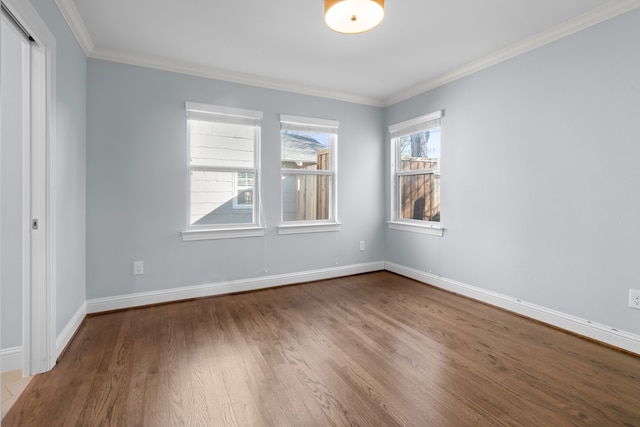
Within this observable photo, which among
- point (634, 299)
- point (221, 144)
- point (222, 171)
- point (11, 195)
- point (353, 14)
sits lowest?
point (634, 299)

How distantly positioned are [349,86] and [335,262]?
239 centimetres

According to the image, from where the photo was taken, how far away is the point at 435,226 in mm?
3953

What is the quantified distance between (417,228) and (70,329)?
12.5ft

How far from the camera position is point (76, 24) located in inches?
99.5

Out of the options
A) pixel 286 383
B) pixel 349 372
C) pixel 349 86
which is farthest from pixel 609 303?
pixel 349 86

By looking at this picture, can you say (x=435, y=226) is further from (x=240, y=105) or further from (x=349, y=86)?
(x=240, y=105)

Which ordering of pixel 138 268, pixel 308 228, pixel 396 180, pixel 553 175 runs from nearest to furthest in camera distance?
pixel 553 175 < pixel 138 268 < pixel 308 228 < pixel 396 180

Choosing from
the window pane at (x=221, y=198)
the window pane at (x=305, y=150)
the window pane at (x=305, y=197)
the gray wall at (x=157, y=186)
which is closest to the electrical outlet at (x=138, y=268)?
the gray wall at (x=157, y=186)

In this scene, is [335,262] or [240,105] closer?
[240,105]

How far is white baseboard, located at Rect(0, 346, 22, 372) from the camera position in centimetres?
204

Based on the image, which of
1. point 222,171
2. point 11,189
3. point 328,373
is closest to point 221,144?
point 222,171

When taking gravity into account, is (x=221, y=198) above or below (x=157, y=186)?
below

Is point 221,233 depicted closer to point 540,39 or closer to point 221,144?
point 221,144

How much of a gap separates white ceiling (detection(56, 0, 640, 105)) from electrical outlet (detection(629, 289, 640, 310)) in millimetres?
2076
